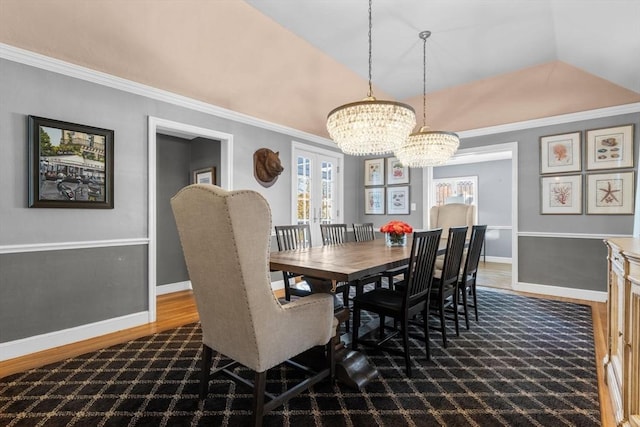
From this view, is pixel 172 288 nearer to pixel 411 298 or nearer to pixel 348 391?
pixel 348 391

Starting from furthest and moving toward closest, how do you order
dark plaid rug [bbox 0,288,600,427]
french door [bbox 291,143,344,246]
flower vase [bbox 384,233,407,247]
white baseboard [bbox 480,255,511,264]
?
1. white baseboard [bbox 480,255,511,264]
2. french door [bbox 291,143,344,246]
3. flower vase [bbox 384,233,407,247]
4. dark plaid rug [bbox 0,288,600,427]

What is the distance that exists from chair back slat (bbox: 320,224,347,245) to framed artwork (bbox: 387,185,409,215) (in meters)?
2.14

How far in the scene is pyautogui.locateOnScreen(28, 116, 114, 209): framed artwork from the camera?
245 cm

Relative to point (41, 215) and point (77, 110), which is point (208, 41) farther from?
point (41, 215)

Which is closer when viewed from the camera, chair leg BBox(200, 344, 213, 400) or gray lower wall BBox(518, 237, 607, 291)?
chair leg BBox(200, 344, 213, 400)

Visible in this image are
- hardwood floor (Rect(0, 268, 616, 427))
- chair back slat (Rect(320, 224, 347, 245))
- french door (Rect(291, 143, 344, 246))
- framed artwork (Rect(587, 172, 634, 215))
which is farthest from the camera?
french door (Rect(291, 143, 344, 246))

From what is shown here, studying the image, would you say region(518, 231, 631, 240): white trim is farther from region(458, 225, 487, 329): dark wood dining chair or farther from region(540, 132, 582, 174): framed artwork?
region(458, 225, 487, 329): dark wood dining chair

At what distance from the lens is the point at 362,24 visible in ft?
9.80

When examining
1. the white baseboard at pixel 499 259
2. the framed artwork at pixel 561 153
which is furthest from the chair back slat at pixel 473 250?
the white baseboard at pixel 499 259

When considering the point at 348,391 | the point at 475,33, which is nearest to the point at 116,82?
the point at 348,391

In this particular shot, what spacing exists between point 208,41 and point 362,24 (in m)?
1.47

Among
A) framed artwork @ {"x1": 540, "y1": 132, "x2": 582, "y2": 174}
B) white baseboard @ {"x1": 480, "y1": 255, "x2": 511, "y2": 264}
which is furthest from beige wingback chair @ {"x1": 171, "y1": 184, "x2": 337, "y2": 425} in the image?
white baseboard @ {"x1": 480, "y1": 255, "x2": 511, "y2": 264}

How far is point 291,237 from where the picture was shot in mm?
3156

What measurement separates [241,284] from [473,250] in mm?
2385
